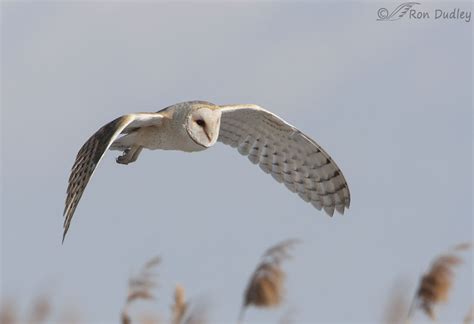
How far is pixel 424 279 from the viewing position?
13.7ft

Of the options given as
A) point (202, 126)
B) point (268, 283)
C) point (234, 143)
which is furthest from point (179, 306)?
point (234, 143)

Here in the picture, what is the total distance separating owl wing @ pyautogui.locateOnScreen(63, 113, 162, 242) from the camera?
7.47 metres

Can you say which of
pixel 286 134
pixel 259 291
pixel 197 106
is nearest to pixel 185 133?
pixel 197 106

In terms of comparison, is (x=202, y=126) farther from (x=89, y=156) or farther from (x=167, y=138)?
(x=89, y=156)

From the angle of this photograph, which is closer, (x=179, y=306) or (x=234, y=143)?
(x=179, y=306)

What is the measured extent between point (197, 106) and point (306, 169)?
190cm

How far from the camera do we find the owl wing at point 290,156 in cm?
995

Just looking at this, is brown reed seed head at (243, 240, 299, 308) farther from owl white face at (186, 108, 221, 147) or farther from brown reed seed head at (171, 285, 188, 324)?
owl white face at (186, 108, 221, 147)

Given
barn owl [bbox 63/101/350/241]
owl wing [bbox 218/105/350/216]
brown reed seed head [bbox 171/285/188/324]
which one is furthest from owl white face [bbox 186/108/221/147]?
brown reed seed head [bbox 171/285/188/324]

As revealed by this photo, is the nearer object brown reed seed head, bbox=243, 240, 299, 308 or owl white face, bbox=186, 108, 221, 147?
brown reed seed head, bbox=243, 240, 299, 308

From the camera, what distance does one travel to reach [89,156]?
7.81 meters

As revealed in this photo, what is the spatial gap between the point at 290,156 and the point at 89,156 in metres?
3.02

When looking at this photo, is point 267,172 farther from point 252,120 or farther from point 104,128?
point 104,128

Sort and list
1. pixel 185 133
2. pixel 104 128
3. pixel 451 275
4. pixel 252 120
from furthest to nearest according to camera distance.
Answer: pixel 252 120
pixel 185 133
pixel 104 128
pixel 451 275
